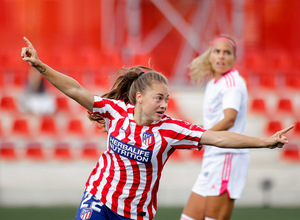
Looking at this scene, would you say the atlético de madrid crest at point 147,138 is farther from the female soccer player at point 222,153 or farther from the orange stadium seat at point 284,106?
the orange stadium seat at point 284,106

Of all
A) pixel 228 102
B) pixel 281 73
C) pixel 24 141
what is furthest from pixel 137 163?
pixel 281 73

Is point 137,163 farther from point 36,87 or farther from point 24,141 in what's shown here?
point 36,87

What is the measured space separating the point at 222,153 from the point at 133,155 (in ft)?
4.61

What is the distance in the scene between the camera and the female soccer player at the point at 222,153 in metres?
4.92

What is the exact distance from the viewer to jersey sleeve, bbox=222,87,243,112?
492 centimetres

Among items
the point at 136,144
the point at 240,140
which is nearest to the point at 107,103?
the point at 136,144

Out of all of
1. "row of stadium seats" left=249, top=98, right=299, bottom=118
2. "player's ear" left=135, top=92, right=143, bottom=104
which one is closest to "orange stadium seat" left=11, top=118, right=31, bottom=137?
"row of stadium seats" left=249, top=98, right=299, bottom=118

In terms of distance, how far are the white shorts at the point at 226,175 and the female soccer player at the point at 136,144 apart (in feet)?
3.69

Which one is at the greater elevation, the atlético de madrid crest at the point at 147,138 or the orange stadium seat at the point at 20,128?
the orange stadium seat at the point at 20,128

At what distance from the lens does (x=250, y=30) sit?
1451 cm

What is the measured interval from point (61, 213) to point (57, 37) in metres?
7.01

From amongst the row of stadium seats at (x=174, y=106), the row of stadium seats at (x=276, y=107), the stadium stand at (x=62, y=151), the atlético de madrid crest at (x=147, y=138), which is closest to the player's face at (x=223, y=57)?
the atlético de madrid crest at (x=147, y=138)

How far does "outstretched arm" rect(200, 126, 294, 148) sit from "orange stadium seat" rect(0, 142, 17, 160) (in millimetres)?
6256

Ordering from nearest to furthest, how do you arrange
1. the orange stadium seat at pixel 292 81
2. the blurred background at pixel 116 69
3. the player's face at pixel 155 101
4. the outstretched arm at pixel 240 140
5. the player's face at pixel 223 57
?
the outstretched arm at pixel 240 140 < the player's face at pixel 155 101 < the player's face at pixel 223 57 < the blurred background at pixel 116 69 < the orange stadium seat at pixel 292 81
